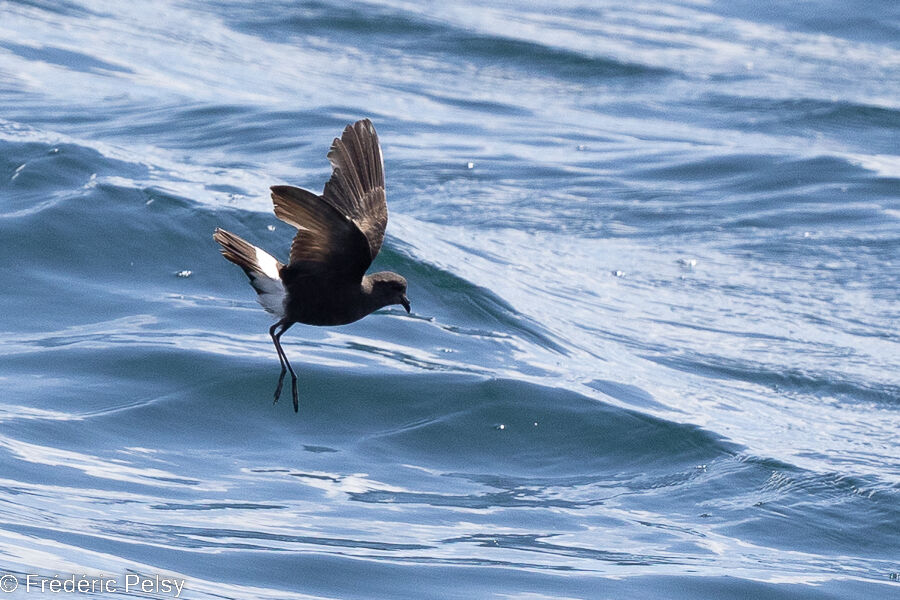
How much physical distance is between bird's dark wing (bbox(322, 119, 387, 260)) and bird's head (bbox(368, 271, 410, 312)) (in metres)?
0.36

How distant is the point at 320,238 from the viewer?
4.71 meters

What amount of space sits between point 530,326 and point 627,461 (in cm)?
236

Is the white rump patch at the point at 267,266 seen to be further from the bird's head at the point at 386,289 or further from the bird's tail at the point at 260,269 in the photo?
the bird's head at the point at 386,289

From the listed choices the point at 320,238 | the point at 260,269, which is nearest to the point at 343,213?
the point at 320,238

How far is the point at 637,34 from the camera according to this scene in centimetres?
2483

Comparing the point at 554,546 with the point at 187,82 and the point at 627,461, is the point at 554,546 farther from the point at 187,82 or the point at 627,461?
the point at 187,82

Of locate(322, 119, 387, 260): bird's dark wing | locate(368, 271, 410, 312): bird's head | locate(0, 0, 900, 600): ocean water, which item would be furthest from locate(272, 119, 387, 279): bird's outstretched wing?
locate(0, 0, 900, 600): ocean water

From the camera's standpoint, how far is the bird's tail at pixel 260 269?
483cm

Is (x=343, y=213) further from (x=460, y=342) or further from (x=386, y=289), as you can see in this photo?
(x=460, y=342)

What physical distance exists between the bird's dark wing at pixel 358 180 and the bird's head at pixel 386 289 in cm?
36

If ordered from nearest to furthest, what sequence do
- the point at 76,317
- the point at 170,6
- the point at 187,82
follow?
the point at 76,317 < the point at 187,82 < the point at 170,6

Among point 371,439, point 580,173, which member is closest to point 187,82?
point 580,173

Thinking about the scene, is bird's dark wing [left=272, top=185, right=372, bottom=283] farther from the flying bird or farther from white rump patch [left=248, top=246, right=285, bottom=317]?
white rump patch [left=248, top=246, right=285, bottom=317]

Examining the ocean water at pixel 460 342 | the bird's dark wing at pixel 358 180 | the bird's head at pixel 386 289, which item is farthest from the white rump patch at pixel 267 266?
the ocean water at pixel 460 342
